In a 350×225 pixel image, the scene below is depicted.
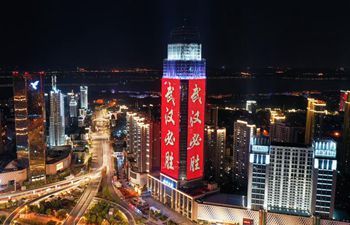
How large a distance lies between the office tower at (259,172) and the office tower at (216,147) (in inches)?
173

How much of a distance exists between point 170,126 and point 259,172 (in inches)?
150

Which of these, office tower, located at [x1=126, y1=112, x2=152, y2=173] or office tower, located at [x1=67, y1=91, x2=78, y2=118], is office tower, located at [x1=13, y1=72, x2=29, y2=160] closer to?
office tower, located at [x1=126, y1=112, x2=152, y2=173]

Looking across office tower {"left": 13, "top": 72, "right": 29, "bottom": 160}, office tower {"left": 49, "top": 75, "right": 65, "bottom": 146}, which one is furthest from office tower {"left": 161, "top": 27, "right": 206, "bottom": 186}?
office tower {"left": 49, "top": 75, "right": 65, "bottom": 146}

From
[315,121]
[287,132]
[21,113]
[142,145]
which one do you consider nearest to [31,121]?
[21,113]

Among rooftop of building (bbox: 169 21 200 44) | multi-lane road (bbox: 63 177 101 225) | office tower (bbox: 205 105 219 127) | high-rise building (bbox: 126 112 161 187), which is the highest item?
rooftop of building (bbox: 169 21 200 44)

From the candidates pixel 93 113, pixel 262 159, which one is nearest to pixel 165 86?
pixel 262 159

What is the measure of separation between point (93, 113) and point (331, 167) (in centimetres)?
2803

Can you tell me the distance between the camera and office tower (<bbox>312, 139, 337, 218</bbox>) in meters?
11.5

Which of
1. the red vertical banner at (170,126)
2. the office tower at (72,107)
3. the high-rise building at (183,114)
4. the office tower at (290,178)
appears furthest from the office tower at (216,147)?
the office tower at (72,107)

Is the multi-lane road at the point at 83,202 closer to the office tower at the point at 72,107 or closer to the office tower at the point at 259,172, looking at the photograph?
the office tower at the point at 259,172

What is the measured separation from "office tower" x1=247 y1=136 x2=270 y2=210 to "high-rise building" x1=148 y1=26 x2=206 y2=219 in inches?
89.0

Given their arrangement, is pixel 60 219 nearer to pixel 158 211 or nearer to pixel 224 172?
pixel 158 211

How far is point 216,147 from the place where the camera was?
17062mm

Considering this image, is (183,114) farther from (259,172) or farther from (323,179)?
(323,179)
